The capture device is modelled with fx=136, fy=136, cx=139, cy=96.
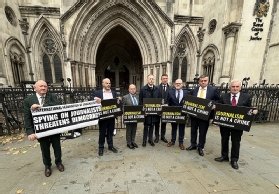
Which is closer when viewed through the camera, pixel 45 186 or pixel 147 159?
pixel 45 186

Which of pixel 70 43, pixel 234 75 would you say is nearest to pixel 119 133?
pixel 70 43

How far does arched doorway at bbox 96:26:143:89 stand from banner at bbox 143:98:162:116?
1525cm

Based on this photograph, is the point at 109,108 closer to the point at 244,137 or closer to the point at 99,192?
the point at 99,192

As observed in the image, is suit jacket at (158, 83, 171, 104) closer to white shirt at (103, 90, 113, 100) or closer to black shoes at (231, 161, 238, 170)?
white shirt at (103, 90, 113, 100)

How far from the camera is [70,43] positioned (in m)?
11.7

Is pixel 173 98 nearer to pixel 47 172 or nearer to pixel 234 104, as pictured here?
pixel 234 104

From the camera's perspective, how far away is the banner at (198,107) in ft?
12.1

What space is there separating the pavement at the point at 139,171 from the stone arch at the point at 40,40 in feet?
34.1

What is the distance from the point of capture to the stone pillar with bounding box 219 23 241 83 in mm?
10906

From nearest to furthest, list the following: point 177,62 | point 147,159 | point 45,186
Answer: point 45,186, point 147,159, point 177,62

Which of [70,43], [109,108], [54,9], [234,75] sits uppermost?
[54,9]

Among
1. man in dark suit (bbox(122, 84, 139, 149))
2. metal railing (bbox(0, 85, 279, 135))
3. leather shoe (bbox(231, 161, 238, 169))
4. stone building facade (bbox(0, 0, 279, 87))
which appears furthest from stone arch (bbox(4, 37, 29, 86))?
leather shoe (bbox(231, 161, 238, 169))

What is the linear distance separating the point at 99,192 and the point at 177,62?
14783 mm

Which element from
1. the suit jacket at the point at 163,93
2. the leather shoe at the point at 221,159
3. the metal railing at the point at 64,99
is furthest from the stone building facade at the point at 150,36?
the leather shoe at the point at 221,159
